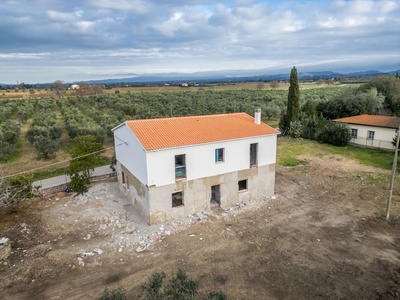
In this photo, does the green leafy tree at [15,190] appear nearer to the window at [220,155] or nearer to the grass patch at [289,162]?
the window at [220,155]

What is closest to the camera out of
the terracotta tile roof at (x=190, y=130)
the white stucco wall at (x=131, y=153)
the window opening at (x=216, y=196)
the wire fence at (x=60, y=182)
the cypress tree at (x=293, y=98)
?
the white stucco wall at (x=131, y=153)

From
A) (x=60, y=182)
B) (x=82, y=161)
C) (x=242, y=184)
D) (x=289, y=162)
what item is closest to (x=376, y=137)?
(x=289, y=162)

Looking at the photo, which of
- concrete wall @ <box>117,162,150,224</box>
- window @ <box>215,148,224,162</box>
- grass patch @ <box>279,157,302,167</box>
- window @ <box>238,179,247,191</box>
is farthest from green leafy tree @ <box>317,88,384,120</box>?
concrete wall @ <box>117,162,150,224</box>

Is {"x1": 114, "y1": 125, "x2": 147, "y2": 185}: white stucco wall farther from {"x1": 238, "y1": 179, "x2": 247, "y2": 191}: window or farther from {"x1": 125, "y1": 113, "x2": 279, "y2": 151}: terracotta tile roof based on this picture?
{"x1": 238, "y1": 179, "x2": 247, "y2": 191}: window

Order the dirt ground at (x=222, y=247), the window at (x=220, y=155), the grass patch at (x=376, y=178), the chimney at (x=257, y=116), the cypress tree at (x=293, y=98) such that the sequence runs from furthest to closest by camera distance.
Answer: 1. the cypress tree at (x=293, y=98)
2. the grass patch at (x=376, y=178)
3. the chimney at (x=257, y=116)
4. the window at (x=220, y=155)
5. the dirt ground at (x=222, y=247)

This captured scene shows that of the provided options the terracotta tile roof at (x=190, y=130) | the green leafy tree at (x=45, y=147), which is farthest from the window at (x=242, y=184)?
the green leafy tree at (x=45, y=147)

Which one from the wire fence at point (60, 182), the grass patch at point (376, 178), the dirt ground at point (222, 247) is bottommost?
the dirt ground at point (222, 247)
